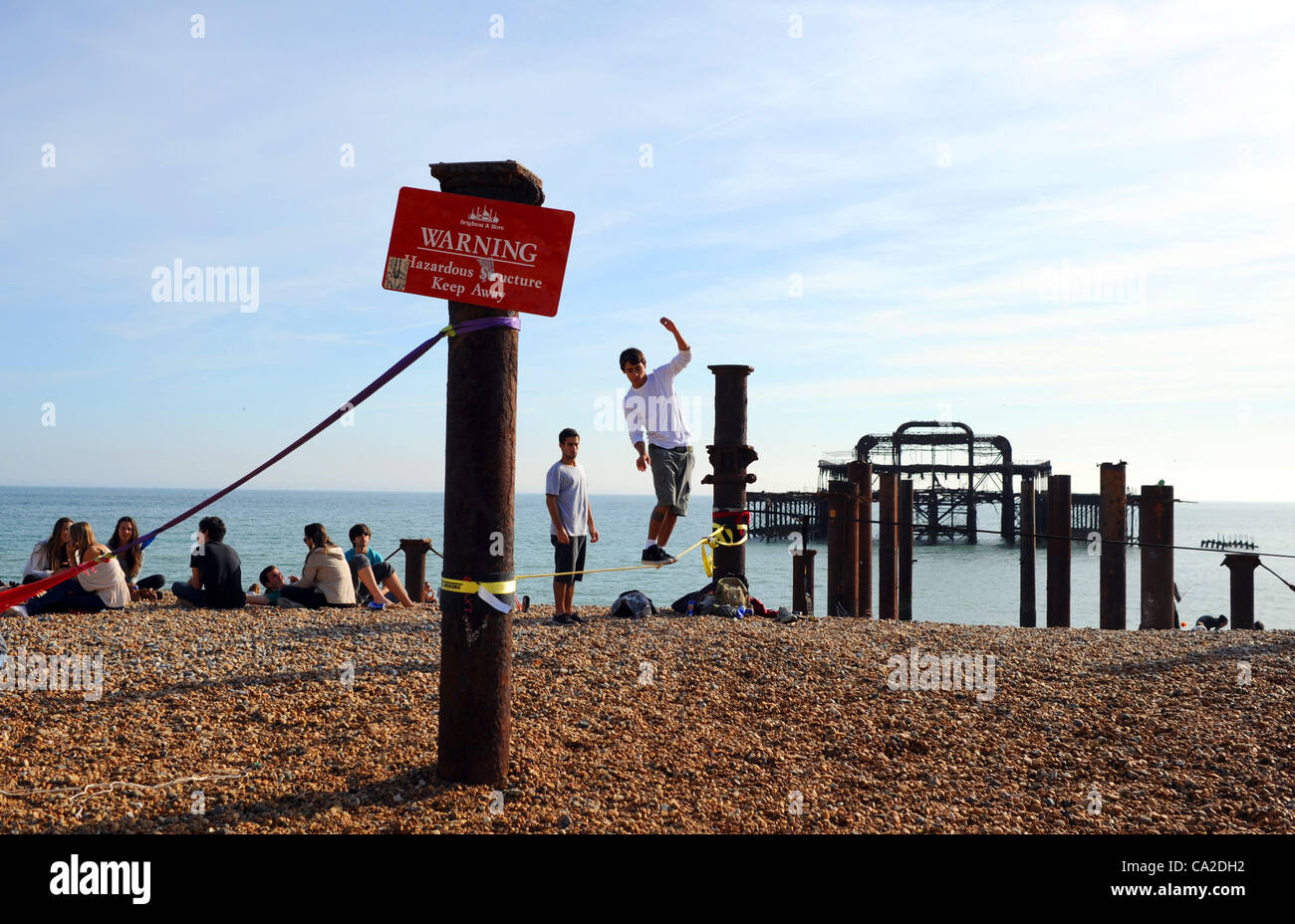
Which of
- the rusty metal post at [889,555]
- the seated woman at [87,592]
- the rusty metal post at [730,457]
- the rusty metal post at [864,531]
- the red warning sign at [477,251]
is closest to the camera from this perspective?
the red warning sign at [477,251]

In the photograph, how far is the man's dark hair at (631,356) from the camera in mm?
7926

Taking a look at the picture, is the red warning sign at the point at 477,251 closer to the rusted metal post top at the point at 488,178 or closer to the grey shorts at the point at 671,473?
the rusted metal post top at the point at 488,178

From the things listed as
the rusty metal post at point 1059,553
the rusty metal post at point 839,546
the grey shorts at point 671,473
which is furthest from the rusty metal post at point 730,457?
the rusty metal post at point 1059,553

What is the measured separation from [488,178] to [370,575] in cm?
666

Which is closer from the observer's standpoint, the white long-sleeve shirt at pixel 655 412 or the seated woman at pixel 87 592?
the white long-sleeve shirt at pixel 655 412

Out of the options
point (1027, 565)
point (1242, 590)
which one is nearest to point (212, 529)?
point (1242, 590)

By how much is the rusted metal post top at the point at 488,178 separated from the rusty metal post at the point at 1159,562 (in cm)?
1124

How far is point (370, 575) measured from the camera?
385 inches

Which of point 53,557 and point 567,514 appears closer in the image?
point 567,514

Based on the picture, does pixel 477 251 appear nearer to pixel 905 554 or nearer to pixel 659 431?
pixel 659 431

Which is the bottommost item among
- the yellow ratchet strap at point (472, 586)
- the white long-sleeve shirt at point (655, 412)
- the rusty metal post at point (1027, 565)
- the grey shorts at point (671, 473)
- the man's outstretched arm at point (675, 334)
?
the rusty metal post at point (1027, 565)

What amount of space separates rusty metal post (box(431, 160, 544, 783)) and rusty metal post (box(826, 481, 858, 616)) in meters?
8.63
